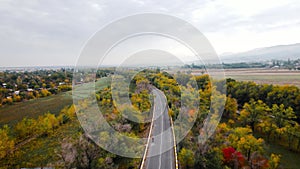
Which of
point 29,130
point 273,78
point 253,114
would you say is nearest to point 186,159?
point 253,114

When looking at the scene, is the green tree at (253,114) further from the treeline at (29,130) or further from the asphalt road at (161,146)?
the treeline at (29,130)

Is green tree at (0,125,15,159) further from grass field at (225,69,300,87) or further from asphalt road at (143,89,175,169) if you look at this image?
grass field at (225,69,300,87)

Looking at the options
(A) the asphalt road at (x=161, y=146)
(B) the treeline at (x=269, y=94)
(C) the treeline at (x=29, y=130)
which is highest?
(B) the treeline at (x=269, y=94)

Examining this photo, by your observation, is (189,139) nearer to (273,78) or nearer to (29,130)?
(29,130)

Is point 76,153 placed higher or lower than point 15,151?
higher

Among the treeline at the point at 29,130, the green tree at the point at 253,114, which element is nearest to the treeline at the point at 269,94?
the green tree at the point at 253,114

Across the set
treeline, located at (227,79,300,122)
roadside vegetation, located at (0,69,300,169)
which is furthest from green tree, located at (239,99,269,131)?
treeline, located at (227,79,300,122)

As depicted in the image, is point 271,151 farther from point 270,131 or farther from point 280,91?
point 280,91

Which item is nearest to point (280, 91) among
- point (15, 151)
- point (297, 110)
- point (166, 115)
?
point (297, 110)
